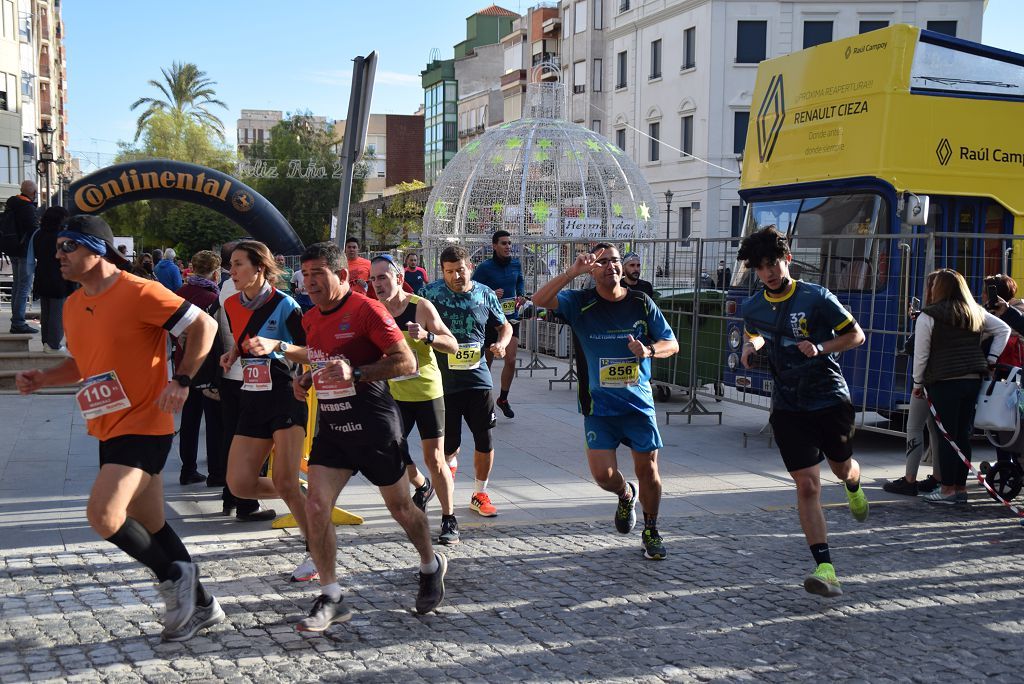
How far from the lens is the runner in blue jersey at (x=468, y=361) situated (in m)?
7.31

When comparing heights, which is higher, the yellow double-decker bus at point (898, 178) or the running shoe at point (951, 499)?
the yellow double-decker bus at point (898, 178)

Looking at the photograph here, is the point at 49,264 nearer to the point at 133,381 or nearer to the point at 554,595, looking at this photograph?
the point at 133,381

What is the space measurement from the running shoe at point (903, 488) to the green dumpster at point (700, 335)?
3.37m

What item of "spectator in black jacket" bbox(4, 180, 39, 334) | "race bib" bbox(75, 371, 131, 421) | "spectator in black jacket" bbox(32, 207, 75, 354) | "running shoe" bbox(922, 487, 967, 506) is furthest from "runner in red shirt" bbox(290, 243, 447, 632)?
"spectator in black jacket" bbox(4, 180, 39, 334)

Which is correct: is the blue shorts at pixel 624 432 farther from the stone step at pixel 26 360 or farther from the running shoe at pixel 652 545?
the stone step at pixel 26 360

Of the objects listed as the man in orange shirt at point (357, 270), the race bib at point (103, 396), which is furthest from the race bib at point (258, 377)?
the man in orange shirt at point (357, 270)

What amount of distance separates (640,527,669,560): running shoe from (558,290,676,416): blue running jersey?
74 centimetres

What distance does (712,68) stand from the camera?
43.9 m

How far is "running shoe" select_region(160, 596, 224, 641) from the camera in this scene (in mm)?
4895

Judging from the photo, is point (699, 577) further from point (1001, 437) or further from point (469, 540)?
point (1001, 437)

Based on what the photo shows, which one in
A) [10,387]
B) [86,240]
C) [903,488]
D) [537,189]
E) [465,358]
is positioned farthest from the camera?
[537,189]

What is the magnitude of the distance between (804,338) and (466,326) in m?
2.47

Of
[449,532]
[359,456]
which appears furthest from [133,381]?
[449,532]

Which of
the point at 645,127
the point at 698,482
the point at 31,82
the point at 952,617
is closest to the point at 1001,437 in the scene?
the point at 698,482
